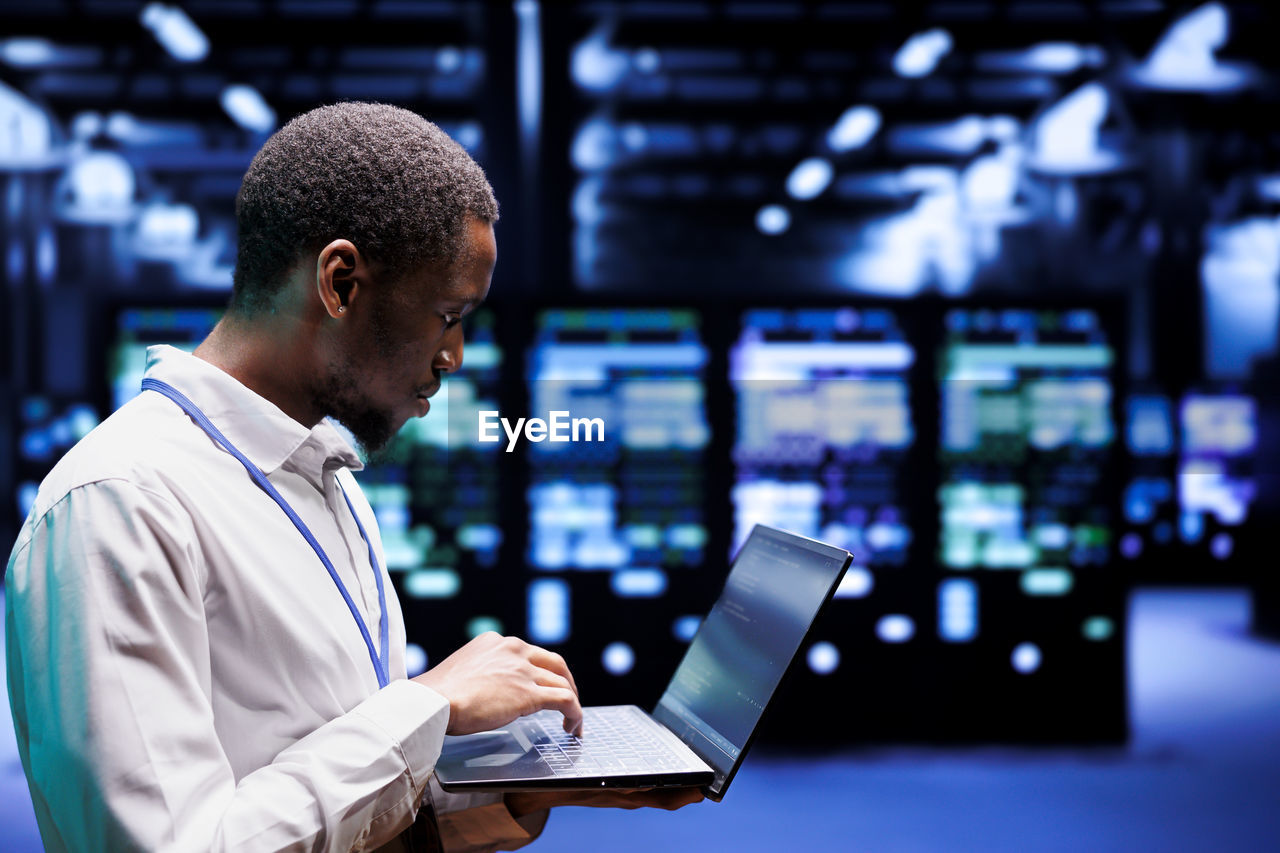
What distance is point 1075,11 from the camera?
4.17m

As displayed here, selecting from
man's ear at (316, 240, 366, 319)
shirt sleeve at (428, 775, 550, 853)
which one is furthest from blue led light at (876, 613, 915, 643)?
man's ear at (316, 240, 366, 319)

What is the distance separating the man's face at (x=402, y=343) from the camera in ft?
2.52

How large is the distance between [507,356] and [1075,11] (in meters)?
3.19

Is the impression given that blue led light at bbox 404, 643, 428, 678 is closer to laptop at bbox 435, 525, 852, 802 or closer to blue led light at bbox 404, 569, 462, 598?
blue led light at bbox 404, 569, 462, 598

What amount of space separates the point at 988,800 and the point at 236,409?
255 centimetres

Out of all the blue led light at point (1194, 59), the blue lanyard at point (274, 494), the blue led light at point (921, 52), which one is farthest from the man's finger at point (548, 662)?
the blue led light at point (1194, 59)

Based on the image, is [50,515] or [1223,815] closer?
[50,515]

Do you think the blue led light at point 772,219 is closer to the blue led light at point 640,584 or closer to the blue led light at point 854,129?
the blue led light at point 854,129

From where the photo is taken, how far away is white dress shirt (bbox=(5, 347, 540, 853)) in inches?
22.7

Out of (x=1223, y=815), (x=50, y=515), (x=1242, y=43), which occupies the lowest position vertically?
(x=1223, y=815)

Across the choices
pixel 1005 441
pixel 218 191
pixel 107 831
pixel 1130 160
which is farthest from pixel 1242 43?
pixel 107 831

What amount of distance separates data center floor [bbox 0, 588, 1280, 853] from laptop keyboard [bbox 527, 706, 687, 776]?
1.53 metres

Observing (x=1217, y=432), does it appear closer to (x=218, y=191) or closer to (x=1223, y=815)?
(x=1223, y=815)

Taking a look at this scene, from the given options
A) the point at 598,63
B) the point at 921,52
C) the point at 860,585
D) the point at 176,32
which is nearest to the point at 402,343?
the point at 860,585
